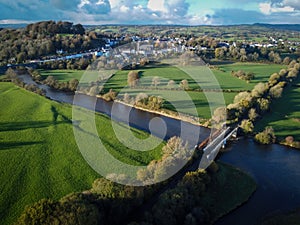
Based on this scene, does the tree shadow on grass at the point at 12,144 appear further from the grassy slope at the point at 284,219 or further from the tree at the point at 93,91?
the tree at the point at 93,91

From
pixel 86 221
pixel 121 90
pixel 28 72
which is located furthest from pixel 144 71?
pixel 86 221

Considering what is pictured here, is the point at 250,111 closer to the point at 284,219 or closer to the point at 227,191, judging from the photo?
the point at 227,191

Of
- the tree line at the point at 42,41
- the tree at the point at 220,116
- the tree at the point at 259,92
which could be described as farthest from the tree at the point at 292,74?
the tree line at the point at 42,41

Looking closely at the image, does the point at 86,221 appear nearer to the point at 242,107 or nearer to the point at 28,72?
the point at 242,107

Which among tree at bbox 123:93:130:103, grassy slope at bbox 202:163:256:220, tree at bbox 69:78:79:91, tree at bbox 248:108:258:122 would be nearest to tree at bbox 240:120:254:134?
tree at bbox 248:108:258:122

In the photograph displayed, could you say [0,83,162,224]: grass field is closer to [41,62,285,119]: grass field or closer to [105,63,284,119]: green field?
[41,62,285,119]: grass field

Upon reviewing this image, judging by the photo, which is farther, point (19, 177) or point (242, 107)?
point (242, 107)
